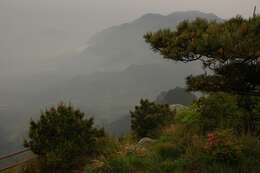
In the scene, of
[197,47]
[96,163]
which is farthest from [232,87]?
[96,163]

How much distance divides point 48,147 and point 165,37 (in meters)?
4.80

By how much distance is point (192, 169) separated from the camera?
6.42m

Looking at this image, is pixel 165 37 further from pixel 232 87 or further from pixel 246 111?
pixel 246 111

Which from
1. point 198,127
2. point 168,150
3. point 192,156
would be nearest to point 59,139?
point 168,150

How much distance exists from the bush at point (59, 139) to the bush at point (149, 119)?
3798 millimetres

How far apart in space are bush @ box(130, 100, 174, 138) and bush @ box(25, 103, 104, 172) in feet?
12.5

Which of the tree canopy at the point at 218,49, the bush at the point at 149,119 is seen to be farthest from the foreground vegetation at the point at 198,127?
the bush at the point at 149,119

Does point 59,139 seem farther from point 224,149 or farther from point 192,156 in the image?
point 224,149

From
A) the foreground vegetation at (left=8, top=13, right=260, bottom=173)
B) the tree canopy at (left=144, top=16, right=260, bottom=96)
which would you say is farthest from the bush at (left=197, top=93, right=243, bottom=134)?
the tree canopy at (left=144, top=16, right=260, bottom=96)

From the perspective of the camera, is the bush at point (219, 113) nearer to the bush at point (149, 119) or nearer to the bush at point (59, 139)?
the bush at point (149, 119)

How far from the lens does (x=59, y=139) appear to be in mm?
8430

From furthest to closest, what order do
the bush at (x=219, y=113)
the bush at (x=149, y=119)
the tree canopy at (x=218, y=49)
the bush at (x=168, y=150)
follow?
the bush at (x=149, y=119), the bush at (x=219, y=113), the bush at (x=168, y=150), the tree canopy at (x=218, y=49)

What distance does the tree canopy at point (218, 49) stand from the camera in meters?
4.70

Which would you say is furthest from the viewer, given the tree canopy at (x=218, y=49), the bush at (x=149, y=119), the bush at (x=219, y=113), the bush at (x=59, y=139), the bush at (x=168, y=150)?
the bush at (x=149, y=119)
